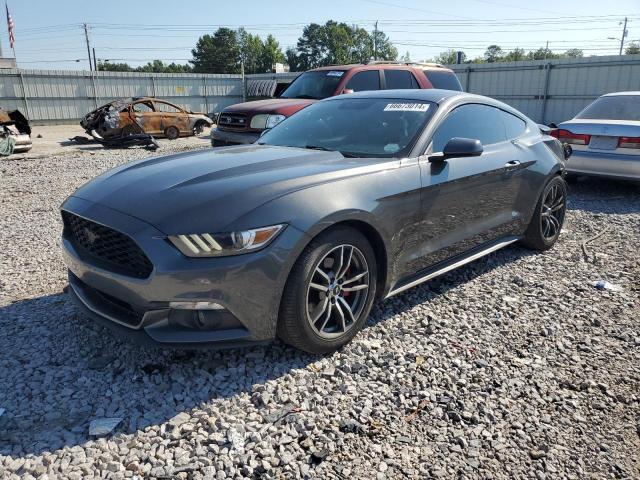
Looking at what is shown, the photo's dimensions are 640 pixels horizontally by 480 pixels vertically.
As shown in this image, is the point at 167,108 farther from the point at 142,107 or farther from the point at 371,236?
the point at 371,236

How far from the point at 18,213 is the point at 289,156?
495 cm

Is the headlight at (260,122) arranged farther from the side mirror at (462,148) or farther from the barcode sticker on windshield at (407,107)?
the side mirror at (462,148)

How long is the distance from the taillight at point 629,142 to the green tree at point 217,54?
9655 cm

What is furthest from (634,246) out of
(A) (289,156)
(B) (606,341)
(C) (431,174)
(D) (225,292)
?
(D) (225,292)

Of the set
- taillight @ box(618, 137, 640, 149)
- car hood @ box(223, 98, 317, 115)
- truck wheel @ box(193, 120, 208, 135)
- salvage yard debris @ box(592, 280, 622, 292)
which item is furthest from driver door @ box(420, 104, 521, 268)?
truck wheel @ box(193, 120, 208, 135)

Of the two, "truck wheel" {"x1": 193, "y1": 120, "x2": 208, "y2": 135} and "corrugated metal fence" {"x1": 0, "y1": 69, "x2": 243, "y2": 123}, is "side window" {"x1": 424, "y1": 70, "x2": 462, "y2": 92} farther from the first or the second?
"corrugated metal fence" {"x1": 0, "y1": 69, "x2": 243, "y2": 123}

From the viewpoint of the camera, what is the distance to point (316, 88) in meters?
9.73

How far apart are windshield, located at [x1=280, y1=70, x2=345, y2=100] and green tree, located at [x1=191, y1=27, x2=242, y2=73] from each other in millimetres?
92441

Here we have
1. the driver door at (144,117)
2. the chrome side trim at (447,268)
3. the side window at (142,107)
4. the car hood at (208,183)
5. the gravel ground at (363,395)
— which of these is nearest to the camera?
the gravel ground at (363,395)

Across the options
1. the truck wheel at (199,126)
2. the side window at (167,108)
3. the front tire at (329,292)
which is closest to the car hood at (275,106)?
the front tire at (329,292)

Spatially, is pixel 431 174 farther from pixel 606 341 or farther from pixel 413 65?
pixel 413 65

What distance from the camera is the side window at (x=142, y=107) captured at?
1622cm

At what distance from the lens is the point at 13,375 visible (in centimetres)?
294

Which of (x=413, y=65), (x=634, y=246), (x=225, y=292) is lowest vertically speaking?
(x=634, y=246)
